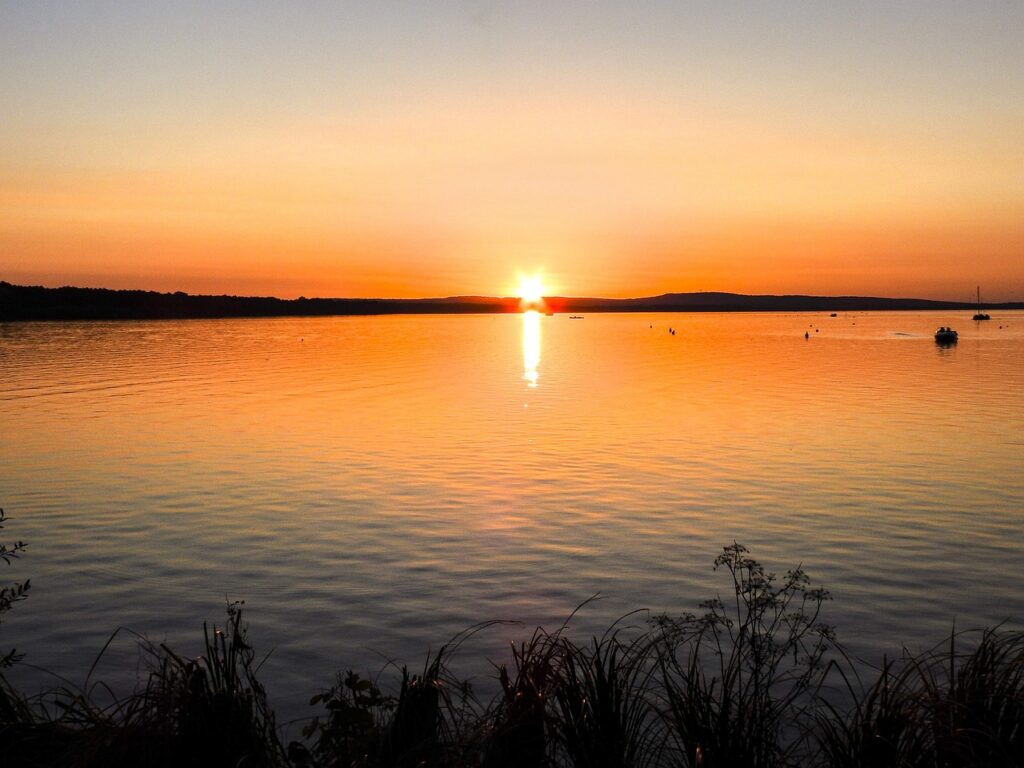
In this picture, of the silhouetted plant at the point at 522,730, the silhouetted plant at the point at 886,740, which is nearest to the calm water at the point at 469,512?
the silhouetted plant at the point at 522,730

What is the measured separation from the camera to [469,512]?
20.5m

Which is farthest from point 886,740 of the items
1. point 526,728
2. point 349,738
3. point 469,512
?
point 469,512

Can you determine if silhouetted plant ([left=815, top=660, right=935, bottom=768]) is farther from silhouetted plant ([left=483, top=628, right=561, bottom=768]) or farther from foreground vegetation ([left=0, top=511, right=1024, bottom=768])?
silhouetted plant ([left=483, top=628, right=561, bottom=768])

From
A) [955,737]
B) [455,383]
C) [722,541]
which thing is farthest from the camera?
[455,383]

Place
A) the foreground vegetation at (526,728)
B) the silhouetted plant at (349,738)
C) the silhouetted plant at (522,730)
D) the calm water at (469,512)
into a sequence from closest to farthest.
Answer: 1. the foreground vegetation at (526,728)
2. the silhouetted plant at (349,738)
3. the silhouetted plant at (522,730)
4. the calm water at (469,512)

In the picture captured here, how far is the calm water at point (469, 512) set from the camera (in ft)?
43.9

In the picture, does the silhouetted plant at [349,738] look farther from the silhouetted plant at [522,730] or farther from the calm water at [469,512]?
the calm water at [469,512]

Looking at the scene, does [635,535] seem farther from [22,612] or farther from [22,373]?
[22,373]

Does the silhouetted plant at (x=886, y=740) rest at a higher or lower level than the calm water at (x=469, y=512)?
higher

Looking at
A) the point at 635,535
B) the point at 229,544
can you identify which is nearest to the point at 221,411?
the point at 229,544

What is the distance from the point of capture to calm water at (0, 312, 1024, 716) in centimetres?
1338

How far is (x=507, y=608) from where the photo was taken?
13828 millimetres

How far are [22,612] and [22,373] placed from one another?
52.5m

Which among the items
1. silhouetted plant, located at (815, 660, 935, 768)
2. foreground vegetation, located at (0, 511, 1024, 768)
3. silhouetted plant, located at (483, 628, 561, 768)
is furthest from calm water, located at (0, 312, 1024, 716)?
silhouetted plant, located at (815, 660, 935, 768)
